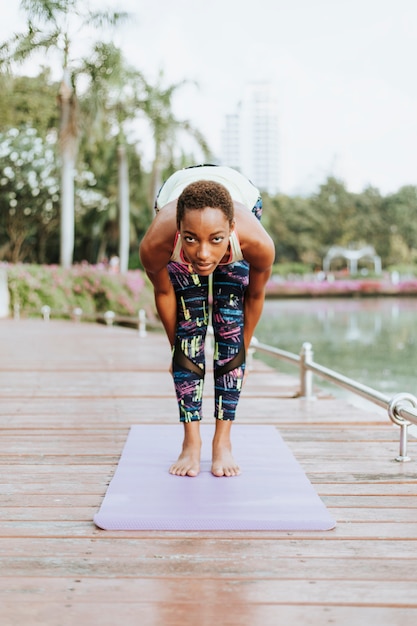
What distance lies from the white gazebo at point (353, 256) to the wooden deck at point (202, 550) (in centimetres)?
4674

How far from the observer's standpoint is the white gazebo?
50094 mm


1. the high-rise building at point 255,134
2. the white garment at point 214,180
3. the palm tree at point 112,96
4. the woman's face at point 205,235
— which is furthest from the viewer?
the high-rise building at point 255,134

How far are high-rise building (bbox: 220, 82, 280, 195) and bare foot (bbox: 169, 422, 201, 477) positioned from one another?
110 m

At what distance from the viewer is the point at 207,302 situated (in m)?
3.07

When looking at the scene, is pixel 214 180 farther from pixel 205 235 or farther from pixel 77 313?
pixel 77 313

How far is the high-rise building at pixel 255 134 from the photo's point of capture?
365 feet

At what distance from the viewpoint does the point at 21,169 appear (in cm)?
3541

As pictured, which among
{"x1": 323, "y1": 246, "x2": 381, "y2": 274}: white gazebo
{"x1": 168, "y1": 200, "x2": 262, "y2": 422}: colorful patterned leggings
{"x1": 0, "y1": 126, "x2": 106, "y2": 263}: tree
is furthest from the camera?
{"x1": 323, "y1": 246, "x2": 381, "y2": 274}: white gazebo

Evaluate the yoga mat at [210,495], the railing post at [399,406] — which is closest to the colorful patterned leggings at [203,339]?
the yoga mat at [210,495]

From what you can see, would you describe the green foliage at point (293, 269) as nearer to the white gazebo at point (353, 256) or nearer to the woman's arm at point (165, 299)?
the white gazebo at point (353, 256)

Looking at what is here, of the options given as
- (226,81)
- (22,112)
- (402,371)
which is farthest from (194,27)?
(402,371)

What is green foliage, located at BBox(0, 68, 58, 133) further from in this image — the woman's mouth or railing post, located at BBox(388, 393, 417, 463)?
the woman's mouth

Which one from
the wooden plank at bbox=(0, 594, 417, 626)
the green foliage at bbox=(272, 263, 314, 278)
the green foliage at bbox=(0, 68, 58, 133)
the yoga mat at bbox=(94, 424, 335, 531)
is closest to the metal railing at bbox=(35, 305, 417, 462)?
the yoga mat at bbox=(94, 424, 335, 531)

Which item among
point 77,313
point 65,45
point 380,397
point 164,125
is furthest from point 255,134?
point 380,397
